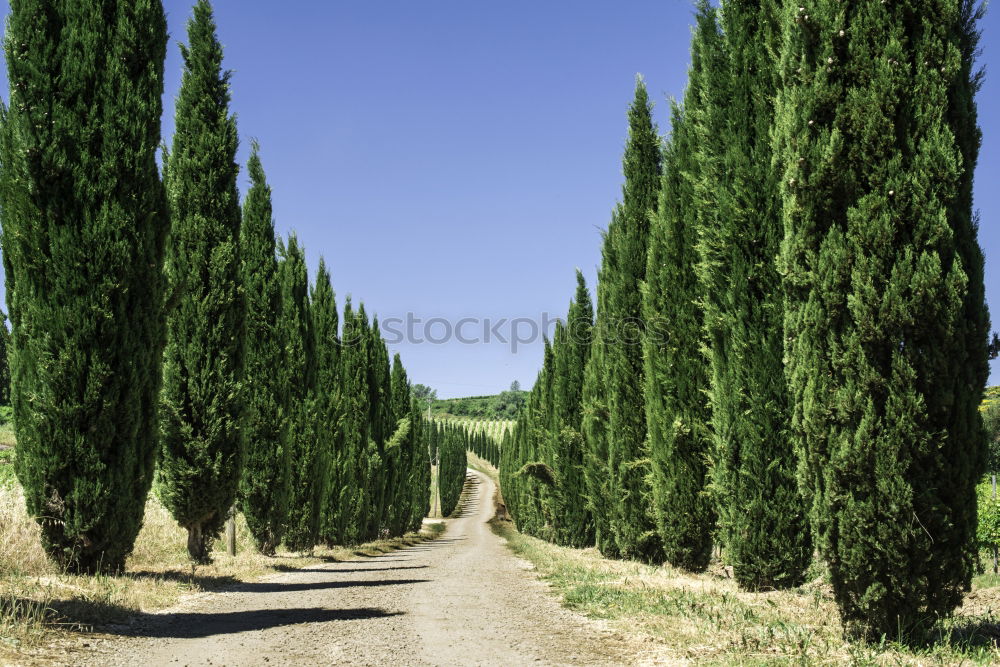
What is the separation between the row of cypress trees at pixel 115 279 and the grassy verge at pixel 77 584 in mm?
643

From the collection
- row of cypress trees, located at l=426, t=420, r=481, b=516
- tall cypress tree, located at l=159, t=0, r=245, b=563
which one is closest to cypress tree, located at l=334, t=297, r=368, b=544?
tall cypress tree, located at l=159, t=0, r=245, b=563

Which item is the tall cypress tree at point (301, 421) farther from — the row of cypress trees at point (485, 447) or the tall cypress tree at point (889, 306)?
the row of cypress trees at point (485, 447)

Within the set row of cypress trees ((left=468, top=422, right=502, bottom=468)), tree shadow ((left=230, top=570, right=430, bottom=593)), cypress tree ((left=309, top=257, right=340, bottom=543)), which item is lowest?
row of cypress trees ((left=468, top=422, right=502, bottom=468))

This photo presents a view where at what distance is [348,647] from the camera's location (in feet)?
18.0

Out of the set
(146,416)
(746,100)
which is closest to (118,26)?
(146,416)

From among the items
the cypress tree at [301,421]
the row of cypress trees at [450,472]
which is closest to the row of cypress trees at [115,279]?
the cypress tree at [301,421]

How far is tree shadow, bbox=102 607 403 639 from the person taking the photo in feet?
19.7

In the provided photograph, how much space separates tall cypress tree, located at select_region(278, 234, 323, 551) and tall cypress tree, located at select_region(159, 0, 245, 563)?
3.97 m

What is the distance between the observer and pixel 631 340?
48.0 ft

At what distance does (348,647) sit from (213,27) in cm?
1115

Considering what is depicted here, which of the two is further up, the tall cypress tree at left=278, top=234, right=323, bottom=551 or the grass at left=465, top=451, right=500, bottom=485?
the tall cypress tree at left=278, top=234, right=323, bottom=551

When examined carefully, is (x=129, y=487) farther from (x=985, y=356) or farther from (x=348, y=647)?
(x=985, y=356)

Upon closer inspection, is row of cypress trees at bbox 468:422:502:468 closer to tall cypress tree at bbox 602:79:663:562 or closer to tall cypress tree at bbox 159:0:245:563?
tall cypress tree at bbox 602:79:663:562

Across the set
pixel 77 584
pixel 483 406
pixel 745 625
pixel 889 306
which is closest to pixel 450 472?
pixel 77 584
